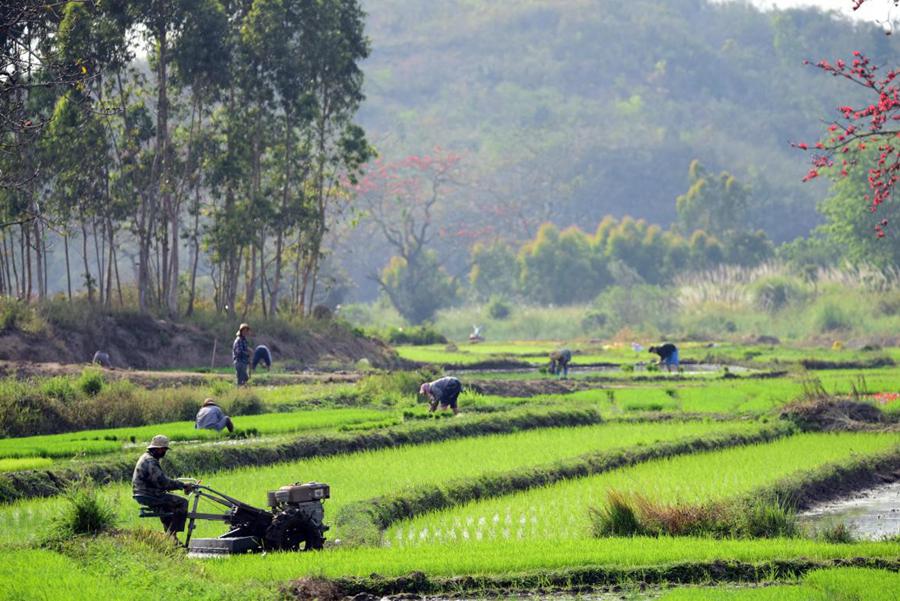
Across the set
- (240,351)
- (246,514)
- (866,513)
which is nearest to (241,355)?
(240,351)

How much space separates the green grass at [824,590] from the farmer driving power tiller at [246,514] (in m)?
4.20

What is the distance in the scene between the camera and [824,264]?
8906 centimetres

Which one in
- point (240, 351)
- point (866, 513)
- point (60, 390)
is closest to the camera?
point (866, 513)

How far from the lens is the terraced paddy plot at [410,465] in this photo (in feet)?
59.8

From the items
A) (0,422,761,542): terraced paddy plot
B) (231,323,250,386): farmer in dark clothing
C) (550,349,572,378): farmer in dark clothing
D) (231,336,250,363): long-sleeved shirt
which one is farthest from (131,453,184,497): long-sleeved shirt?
(550,349,572,378): farmer in dark clothing

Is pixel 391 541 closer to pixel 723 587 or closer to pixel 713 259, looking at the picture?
pixel 723 587

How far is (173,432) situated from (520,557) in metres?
12.4

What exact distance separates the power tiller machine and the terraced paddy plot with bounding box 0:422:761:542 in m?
1.24

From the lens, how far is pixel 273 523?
49.7 ft

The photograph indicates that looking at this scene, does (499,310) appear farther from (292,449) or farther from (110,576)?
(110,576)

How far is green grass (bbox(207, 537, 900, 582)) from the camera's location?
45.0 ft

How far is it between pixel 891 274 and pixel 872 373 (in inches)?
1276

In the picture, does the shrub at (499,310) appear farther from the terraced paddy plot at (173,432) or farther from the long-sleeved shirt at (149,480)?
the long-sleeved shirt at (149,480)

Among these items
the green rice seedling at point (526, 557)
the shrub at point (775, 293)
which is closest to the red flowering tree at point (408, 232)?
the shrub at point (775, 293)
